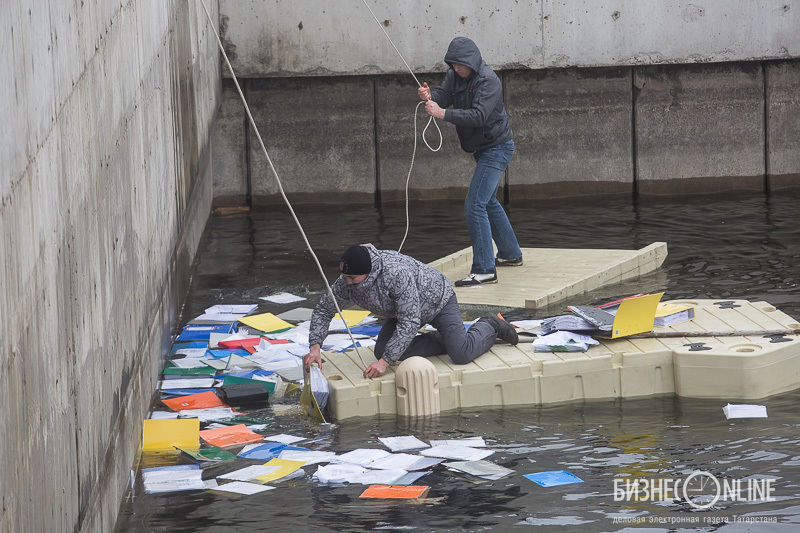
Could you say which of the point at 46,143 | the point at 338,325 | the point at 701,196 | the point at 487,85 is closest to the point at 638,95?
the point at 701,196

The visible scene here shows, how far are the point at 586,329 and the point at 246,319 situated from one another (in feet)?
9.69

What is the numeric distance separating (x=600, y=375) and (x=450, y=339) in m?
0.96

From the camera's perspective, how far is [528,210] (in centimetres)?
1386

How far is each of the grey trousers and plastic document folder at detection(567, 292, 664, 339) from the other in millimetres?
695

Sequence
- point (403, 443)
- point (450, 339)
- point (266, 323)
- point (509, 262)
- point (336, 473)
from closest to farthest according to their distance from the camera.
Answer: point (336, 473) → point (403, 443) → point (450, 339) → point (266, 323) → point (509, 262)

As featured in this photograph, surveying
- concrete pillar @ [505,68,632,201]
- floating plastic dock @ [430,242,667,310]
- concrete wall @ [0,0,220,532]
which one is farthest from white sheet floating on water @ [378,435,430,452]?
concrete pillar @ [505,68,632,201]

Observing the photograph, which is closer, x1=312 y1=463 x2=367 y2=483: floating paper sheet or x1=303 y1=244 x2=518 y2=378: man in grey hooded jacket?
x1=312 y1=463 x2=367 y2=483: floating paper sheet

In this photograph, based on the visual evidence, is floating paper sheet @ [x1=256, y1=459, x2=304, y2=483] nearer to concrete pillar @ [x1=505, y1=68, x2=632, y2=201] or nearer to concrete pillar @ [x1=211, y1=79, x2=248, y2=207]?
concrete pillar @ [x1=211, y1=79, x2=248, y2=207]

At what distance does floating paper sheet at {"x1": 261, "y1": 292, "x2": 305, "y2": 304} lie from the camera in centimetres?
972

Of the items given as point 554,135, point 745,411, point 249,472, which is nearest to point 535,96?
point 554,135

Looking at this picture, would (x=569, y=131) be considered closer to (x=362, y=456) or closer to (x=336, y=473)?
(x=362, y=456)

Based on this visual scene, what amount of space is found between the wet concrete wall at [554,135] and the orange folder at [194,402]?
7.53m

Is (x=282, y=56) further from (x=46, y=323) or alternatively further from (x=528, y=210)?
(x=46, y=323)

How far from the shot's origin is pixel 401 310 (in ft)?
21.9
